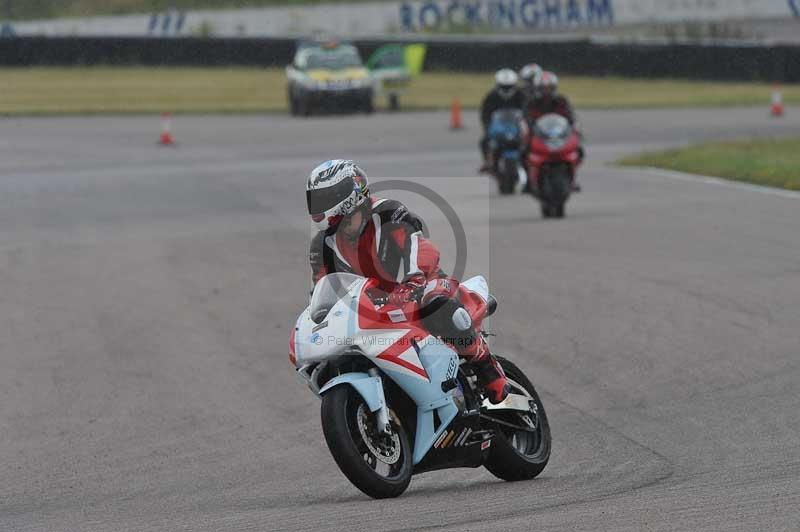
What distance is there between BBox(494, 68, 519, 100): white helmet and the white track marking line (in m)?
2.97

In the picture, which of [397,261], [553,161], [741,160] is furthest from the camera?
[741,160]

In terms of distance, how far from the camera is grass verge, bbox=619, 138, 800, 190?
2152cm

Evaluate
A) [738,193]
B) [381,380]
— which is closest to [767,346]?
[381,380]

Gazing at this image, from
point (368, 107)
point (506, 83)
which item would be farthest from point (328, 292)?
point (368, 107)

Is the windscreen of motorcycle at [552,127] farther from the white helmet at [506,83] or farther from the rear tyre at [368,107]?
the rear tyre at [368,107]

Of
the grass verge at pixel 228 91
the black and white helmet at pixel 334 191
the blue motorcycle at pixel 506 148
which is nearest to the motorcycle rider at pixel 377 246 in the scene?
the black and white helmet at pixel 334 191

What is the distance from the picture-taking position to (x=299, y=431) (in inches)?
339

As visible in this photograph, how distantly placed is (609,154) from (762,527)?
22.7 meters

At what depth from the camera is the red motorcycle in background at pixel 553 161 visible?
18219 millimetres

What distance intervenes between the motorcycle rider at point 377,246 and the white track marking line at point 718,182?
13574 mm

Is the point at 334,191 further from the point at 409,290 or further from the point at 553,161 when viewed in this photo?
the point at 553,161

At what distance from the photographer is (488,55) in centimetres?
4775

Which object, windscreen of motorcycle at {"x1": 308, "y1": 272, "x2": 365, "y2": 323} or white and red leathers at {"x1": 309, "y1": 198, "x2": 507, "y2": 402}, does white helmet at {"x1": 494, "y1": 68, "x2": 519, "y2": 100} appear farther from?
windscreen of motorcycle at {"x1": 308, "y1": 272, "x2": 365, "y2": 323}

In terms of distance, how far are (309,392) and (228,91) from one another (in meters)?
36.8
